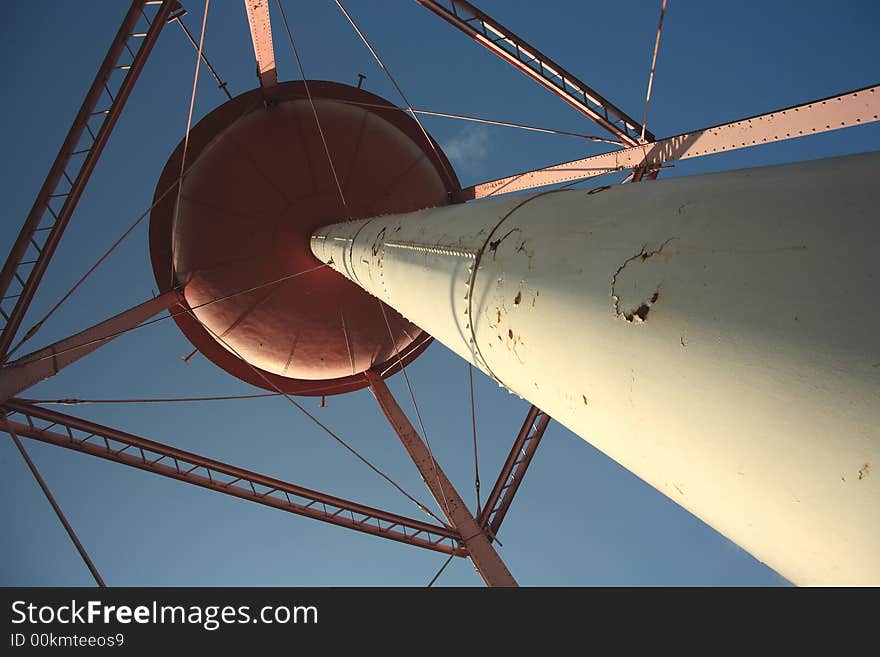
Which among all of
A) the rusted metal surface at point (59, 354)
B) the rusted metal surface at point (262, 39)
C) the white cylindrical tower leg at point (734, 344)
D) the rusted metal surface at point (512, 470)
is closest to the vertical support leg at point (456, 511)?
the rusted metal surface at point (512, 470)

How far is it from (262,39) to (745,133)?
6.63 metres

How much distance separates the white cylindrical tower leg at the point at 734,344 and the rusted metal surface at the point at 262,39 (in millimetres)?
6656

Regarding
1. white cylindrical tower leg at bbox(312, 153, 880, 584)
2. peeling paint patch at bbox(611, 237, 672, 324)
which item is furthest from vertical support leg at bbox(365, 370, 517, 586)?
peeling paint patch at bbox(611, 237, 672, 324)

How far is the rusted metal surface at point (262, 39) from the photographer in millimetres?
6677

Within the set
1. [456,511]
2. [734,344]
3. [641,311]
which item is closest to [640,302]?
[641,311]

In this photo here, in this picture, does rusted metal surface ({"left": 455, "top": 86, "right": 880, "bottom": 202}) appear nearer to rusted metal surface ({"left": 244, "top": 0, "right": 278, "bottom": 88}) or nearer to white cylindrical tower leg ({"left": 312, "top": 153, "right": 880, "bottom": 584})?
white cylindrical tower leg ({"left": 312, "top": 153, "right": 880, "bottom": 584})

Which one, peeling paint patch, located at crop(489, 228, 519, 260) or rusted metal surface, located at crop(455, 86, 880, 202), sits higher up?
rusted metal surface, located at crop(455, 86, 880, 202)

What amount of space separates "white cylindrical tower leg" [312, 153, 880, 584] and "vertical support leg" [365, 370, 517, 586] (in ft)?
18.6

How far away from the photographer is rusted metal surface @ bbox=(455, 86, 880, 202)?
3648 millimetres

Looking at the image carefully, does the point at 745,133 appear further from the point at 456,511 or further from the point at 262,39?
the point at 262,39

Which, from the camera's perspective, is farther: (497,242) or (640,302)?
(497,242)

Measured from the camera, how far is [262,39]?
291 inches

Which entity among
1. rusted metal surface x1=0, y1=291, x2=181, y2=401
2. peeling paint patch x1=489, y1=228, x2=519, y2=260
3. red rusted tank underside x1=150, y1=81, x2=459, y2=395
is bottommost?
peeling paint patch x1=489, y1=228, x2=519, y2=260
